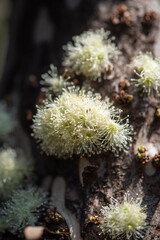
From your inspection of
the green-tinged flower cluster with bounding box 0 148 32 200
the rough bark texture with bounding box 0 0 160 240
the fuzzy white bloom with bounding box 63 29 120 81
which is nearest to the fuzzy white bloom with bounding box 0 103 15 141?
the rough bark texture with bounding box 0 0 160 240

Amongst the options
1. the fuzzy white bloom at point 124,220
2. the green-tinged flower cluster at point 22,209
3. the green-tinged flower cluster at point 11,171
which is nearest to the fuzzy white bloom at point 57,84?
the green-tinged flower cluster at point 11,171

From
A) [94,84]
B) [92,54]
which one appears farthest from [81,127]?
[92,54]

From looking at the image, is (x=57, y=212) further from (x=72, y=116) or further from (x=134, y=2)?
(x=134, y=2)

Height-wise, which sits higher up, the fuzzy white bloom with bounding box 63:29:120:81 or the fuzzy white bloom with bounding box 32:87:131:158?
the fuzzy white bloom with bounding box 63:29:120:81

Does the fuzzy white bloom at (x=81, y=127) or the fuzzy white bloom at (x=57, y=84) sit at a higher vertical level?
the fuzzy white bloom at (x=57, y=84)

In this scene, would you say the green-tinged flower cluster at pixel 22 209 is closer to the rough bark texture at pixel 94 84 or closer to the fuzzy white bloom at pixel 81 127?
the rough bark texture at pixel 94 84

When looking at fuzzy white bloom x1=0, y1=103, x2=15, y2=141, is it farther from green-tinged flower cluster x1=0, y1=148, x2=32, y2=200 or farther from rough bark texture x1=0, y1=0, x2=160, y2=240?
green-tinged flower cluster x1=0, y1=148, x2=32, y2=200
